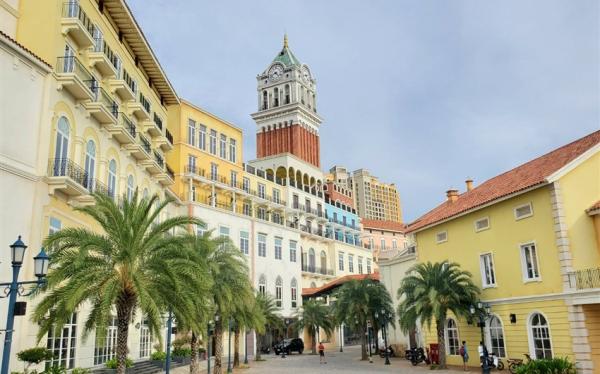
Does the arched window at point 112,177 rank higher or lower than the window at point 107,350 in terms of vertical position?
higher

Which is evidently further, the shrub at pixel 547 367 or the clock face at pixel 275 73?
the clock face at pixel 275 73

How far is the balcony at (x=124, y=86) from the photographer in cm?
2850

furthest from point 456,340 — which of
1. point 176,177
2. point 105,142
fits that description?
point 176,177

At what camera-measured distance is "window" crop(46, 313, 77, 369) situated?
22062 mm

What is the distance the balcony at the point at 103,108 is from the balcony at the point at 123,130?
0.45 m

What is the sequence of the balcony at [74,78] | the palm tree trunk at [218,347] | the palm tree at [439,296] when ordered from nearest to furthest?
the balcony at [74,78] → the palm tree trunk at [218,347] → the palm tree at [439,296]

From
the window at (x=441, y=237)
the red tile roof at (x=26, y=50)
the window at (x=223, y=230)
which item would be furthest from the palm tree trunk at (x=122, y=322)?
the window at (x=223, y=230)

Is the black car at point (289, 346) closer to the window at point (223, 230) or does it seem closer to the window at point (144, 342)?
the window at point (223, 230)

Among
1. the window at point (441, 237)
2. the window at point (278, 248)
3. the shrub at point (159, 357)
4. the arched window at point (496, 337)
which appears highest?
the window at point (278, 248)

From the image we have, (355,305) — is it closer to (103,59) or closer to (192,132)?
(192,132)

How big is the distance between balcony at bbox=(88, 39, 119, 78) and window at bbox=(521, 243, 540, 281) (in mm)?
22874

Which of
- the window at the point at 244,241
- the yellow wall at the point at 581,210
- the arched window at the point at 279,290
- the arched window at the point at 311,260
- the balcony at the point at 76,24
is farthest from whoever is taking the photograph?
the arched window at the point at 311,260

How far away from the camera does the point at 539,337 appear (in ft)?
81.8

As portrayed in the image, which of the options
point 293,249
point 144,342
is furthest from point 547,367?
point 293,249
